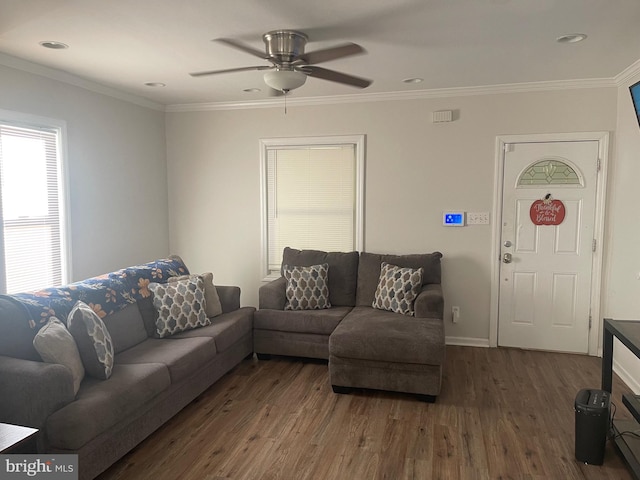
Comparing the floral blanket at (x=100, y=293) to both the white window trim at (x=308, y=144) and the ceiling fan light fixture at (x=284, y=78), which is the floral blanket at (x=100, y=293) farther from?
the ceiling fan light fixture at (x=284, y=78)

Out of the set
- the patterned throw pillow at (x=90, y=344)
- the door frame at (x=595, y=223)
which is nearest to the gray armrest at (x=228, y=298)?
the patterned throw pillow at (x=90, y=344)

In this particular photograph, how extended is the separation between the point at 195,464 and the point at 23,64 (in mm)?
3224

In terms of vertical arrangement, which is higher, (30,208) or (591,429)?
(30,208)

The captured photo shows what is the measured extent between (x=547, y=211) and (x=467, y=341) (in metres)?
1.51

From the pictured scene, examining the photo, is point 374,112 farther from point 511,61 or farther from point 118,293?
point 118,293

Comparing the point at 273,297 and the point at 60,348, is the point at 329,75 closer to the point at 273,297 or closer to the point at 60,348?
the point at 273,297

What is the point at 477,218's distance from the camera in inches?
179

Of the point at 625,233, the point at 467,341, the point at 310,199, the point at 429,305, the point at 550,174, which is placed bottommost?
the point at 467,341

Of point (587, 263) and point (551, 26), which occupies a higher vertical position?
point (551, 26)

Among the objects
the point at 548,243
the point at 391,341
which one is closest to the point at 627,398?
the point at 391,341

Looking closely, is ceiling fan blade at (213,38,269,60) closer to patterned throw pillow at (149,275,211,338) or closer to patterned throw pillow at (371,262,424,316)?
patterned throw pillow at (149,275,211,338)

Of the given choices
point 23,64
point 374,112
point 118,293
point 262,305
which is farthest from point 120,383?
point 374,112

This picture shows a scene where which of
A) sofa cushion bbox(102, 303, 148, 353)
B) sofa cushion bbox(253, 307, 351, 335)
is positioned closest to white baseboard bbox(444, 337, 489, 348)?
sofa cushion bbox(253, 307, 351, 335)

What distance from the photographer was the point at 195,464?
2643 mm
